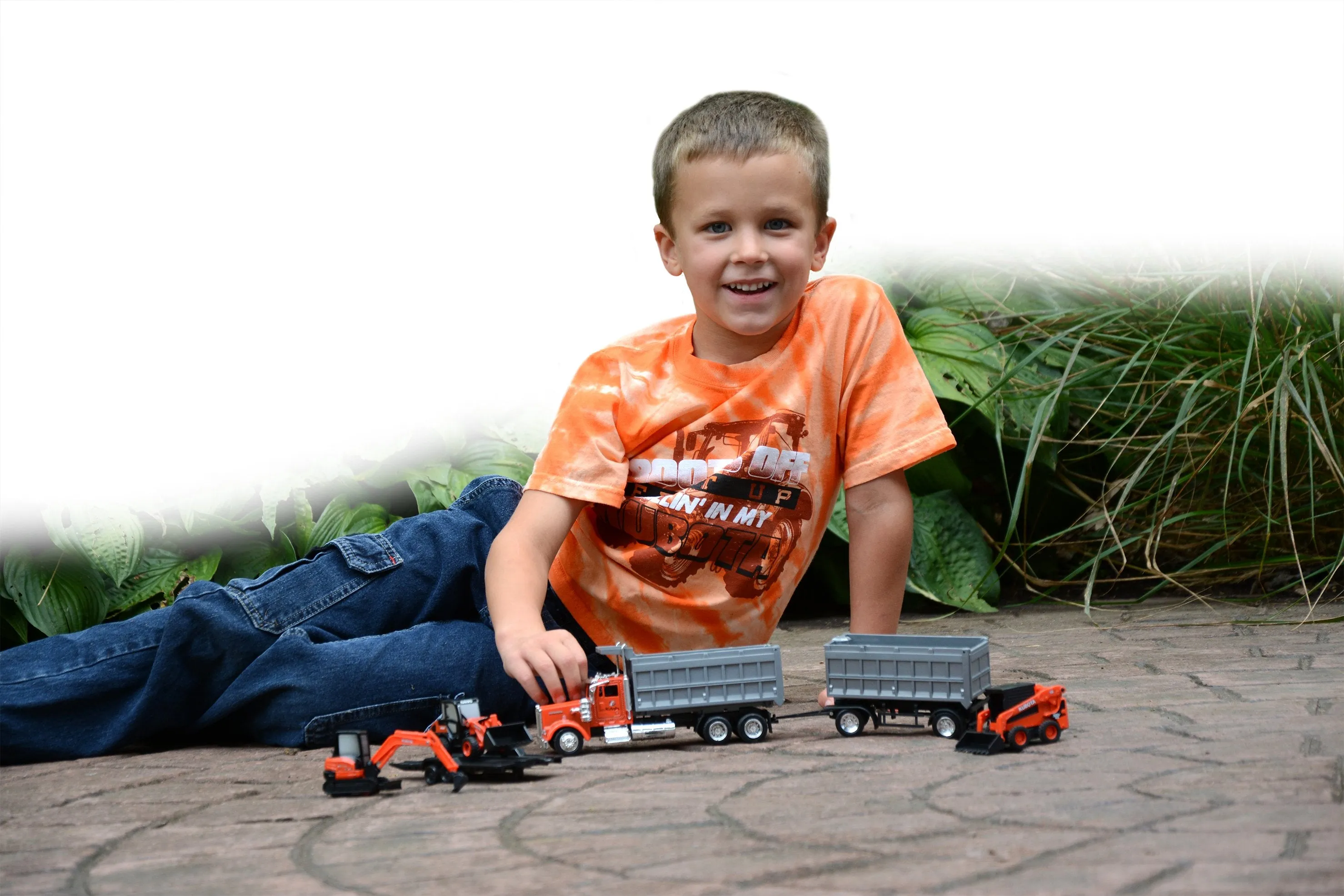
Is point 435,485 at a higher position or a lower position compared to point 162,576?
higher

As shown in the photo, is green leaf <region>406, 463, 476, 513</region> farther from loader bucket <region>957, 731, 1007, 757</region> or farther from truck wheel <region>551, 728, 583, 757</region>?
loader bucket <region>957, 731, 1007, 757</region>

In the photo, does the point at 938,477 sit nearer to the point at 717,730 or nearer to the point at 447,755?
the point at 717,730

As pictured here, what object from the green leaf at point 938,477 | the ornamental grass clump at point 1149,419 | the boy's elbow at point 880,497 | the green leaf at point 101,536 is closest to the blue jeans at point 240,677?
the boy's elbow at point 880,497

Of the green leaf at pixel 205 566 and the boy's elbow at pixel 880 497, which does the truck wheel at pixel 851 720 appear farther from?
the green leaf at pixel 205 566

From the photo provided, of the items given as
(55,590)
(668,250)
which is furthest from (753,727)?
(55,590)

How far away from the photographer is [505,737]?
68.6 inches

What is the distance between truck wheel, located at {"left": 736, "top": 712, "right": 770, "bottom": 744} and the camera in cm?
190

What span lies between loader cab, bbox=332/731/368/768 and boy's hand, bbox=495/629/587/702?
0.32m

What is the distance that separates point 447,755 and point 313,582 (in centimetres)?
76

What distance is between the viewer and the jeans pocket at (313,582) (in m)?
2.24

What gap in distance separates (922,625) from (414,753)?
1.77 m

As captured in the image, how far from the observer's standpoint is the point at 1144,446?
11.3 ft

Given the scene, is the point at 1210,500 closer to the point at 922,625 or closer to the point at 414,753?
the point at 922,625

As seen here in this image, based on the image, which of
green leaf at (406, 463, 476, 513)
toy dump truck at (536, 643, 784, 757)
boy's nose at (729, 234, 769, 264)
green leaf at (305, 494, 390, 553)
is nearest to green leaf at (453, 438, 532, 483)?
green leaf at (406, 463, 476, 513)
